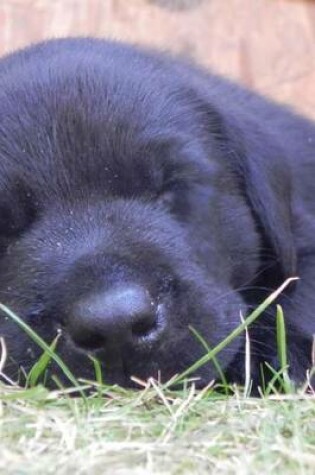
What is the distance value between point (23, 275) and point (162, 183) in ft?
1.29

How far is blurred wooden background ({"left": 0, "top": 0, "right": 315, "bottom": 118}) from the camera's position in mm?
5320

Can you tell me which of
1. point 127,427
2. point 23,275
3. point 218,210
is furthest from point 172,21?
point 127,427

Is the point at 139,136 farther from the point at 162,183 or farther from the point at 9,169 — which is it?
the point at 9,169

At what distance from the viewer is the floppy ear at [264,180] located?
2.89 meters

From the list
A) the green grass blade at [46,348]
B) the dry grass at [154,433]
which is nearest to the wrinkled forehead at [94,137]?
the green grass blade at [46,348]

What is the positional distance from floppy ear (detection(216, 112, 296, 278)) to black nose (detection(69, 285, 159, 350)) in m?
0.68

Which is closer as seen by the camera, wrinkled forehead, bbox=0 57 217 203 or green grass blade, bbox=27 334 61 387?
green grass blade, bbox=27 334 61 387

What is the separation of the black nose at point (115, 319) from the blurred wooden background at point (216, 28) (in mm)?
3143

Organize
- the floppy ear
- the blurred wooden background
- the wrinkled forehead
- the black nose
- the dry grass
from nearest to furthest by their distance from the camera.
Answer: the dry grass < the black nose < the wrinkled forehead < the floppy ear < the blurred wooden background

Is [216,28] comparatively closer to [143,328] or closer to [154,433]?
[143,328]

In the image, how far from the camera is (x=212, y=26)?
17.9ft

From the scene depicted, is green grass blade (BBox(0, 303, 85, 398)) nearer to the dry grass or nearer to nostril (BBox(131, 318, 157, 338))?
the dry grass

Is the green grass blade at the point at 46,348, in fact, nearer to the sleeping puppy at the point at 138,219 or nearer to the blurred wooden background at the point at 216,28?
the sleeping puppy at the point at 138,219

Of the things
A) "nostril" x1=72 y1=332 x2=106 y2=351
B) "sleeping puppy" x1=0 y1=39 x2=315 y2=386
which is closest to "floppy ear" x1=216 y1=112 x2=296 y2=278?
"sleeping puppy" x1=0 y1=39 x2=315 y2=386
